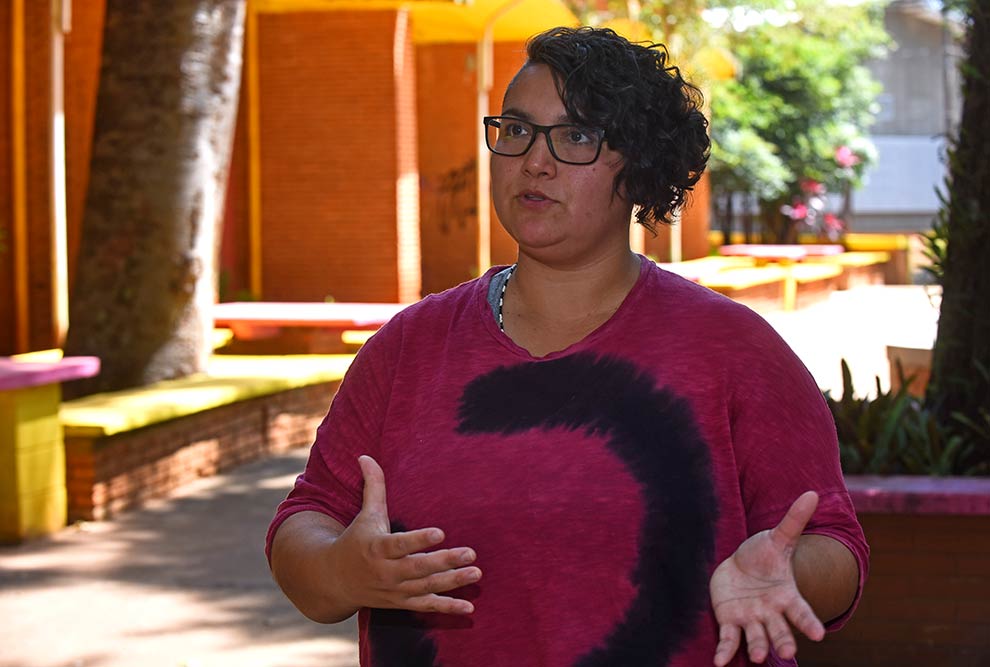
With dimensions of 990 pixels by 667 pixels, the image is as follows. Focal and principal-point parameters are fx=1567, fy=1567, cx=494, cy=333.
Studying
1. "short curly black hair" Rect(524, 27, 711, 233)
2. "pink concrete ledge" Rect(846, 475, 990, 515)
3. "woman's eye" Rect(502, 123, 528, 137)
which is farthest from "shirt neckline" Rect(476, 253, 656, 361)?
"pink concrete ledge" Rect(846, 475, 990, 515)

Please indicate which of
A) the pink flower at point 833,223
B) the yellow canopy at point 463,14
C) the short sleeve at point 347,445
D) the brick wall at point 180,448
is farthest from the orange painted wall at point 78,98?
the pink flower at point 833,223

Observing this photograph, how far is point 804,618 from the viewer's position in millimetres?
2203

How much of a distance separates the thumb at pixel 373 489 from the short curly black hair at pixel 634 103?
0.62 metres

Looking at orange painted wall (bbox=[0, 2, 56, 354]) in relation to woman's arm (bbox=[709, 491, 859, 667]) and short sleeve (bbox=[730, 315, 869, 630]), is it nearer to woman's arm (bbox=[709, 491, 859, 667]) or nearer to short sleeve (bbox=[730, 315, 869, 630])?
short sleeve (bbox=[730, 315, 869, 630])

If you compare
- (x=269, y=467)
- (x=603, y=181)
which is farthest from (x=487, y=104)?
(x=603, y=181)

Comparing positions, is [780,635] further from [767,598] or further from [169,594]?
[169,594]

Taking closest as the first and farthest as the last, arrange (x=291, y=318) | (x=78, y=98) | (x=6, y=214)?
(x=291, y=318)
(x=6, y=214)
(x=78, y=98)

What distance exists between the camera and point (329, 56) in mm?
17359

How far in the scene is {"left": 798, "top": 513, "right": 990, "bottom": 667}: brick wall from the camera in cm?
517

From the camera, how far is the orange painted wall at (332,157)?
17.3 metres

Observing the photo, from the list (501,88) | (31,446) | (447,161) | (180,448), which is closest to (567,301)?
(31,446)

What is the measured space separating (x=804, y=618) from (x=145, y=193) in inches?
320

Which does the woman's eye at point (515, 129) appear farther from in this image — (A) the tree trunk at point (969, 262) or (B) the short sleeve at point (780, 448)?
(A) the tree trunk at point (969, 262)

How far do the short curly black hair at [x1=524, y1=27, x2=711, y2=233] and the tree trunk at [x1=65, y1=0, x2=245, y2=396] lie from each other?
7.52 metres
